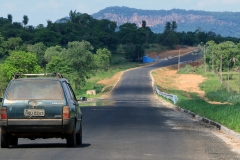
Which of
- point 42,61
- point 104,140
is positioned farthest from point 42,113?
point 42,61

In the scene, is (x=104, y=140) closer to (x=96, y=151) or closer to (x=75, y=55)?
(x=96, y=151)

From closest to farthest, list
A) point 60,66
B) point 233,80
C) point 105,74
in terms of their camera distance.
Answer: point 60,66 < point 233,80 < point 105,74

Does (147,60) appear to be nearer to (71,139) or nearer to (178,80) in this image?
(178,80)

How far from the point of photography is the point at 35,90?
15.8 m

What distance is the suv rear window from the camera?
1565 centimetres

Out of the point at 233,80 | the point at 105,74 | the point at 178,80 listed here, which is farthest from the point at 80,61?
the point at 233,80

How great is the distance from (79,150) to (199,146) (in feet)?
11.1

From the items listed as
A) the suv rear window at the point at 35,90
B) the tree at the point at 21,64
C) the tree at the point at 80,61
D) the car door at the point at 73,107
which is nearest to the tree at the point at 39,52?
the tree at the point at 21,64

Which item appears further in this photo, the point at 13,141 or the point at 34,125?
the point at 13,141

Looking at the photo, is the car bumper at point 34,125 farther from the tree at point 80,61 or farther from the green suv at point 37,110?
the tree at point 80,61

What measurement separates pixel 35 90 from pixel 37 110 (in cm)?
63

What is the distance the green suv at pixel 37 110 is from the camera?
15.3m

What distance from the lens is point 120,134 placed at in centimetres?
2130

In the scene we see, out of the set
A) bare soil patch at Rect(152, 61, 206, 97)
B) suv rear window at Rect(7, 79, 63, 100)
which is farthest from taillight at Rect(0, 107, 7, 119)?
bare soil patch at Rect(152, 61, 206, 97)
